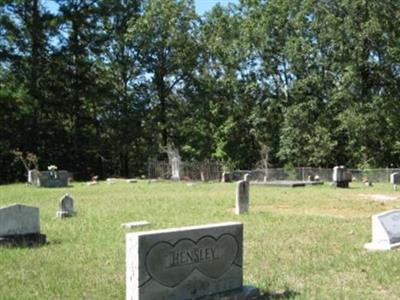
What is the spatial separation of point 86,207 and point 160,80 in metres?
30.0

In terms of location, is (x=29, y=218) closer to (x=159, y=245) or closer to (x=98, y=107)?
(x=159, y=245)

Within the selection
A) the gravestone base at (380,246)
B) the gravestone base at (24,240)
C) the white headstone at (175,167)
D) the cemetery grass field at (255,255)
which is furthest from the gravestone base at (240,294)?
the white headstone at (175,167)

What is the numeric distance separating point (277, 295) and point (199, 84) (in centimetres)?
4017

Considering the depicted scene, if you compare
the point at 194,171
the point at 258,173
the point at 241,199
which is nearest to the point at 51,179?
the point at 194,171

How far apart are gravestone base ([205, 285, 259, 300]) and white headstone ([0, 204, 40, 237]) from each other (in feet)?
16.1

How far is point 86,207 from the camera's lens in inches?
647

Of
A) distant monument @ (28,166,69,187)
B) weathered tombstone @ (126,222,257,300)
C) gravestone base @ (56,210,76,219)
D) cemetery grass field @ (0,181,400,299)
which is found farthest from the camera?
distant monument @ (28,166,69,187)

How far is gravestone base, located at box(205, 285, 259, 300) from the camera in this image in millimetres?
6183

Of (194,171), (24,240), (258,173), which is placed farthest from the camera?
(194,171)

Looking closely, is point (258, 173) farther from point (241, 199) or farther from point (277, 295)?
point (277, 295)

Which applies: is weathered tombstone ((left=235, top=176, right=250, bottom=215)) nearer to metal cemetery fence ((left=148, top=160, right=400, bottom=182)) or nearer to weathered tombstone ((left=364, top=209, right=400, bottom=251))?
weathered tombstone ((left=364, top=209, right=400, bottom=251))

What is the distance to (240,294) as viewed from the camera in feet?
20.9

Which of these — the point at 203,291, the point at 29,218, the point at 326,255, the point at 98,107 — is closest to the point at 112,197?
the point at 29,218

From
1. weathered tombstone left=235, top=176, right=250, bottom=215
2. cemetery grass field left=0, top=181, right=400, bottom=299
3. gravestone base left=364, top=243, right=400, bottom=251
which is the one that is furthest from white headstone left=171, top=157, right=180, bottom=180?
gravestone base left=364, top=243, right=400, bottom=251
